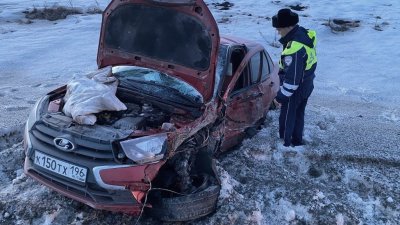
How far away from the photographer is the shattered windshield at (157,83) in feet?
14.7

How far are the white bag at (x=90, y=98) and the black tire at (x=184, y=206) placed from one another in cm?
98

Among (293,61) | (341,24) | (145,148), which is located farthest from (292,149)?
(341,24)

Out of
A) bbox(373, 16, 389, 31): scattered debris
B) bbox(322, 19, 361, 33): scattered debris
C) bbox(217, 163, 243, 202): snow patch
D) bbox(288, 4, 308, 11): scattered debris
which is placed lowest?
bbox(373, 16, 389, 31): scattered debris

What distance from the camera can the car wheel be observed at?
12.5 feet

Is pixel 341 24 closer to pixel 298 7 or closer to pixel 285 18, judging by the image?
pixel 298 7

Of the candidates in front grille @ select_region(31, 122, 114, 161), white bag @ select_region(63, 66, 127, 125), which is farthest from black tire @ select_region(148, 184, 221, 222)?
white bag @ select_region(63, 66, 127, 125)

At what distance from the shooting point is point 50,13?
13.0 meters

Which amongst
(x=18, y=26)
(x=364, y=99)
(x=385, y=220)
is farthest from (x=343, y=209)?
(x=18, y=26)

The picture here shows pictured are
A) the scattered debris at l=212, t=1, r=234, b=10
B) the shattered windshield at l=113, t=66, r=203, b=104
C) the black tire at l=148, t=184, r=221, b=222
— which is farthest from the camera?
the scattered debris at l=212, t=1, r=234, b=10

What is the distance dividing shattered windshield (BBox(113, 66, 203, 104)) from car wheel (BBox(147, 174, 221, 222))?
962mm

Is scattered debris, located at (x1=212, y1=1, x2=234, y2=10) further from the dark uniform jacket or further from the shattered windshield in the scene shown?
the shattered windshield

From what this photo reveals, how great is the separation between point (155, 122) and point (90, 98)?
26.1 inches

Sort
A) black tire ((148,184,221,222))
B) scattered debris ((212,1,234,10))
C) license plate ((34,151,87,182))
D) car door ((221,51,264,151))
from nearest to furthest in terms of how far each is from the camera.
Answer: license plate ((34,151,87,182)) → black tire ((148,184,221,222)) → car door ((221,51,264,151)) → scattered debris ((212,1,234,10))

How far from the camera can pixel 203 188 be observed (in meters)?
3.98
